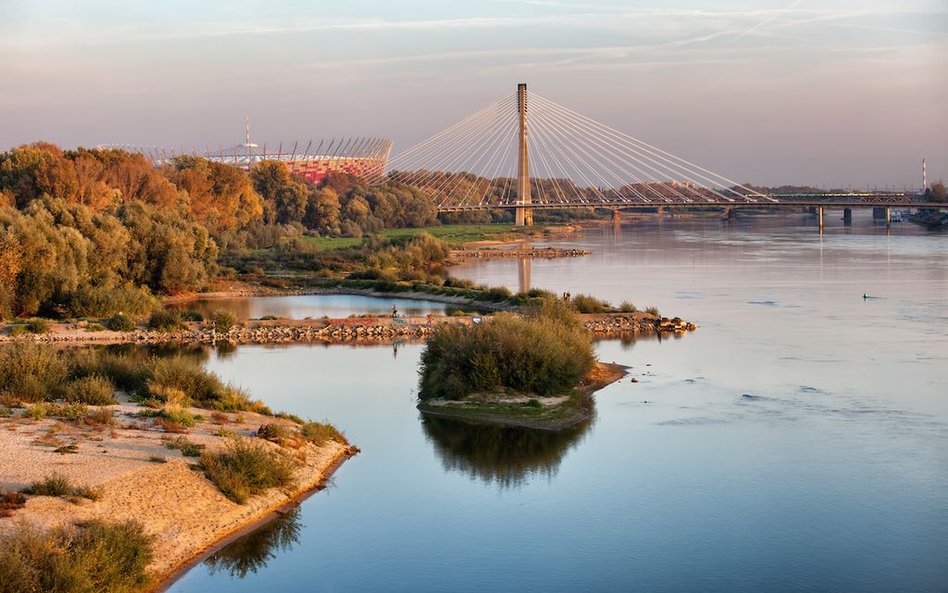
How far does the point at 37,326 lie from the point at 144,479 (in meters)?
12.8

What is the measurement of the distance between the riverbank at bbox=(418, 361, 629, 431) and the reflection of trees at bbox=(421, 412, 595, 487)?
16 centimetres

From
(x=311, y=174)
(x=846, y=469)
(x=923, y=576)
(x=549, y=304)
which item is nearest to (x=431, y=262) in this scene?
(x=549, y=304)

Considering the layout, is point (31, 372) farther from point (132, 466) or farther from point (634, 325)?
point (634, 325)

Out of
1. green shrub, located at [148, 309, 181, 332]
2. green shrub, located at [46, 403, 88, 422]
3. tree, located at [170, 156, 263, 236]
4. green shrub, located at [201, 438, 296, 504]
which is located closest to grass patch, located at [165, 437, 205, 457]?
green shrub, located at [201, 438, 296, 504]

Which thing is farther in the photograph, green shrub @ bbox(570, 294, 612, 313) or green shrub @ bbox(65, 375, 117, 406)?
green shrub @ bbox(570, 294, 612, 313)

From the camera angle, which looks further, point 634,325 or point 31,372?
point 634,325

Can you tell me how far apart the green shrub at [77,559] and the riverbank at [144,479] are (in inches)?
11.4

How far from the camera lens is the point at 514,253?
51844mm

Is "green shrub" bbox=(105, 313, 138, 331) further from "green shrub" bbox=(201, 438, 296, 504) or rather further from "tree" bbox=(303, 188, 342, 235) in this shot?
"tree" bbox=(303, 188, 342, 235)

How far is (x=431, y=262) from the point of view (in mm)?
44094

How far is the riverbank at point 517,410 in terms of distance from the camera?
1454cm

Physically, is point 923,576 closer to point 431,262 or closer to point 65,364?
point 65,364

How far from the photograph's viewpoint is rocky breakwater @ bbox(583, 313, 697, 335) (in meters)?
23.4

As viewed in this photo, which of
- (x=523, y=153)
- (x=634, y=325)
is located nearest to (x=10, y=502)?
(x=634, y=325)
